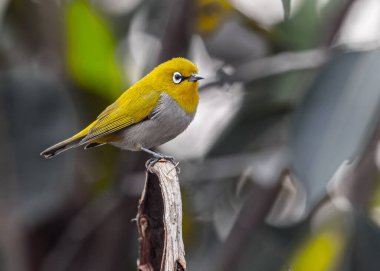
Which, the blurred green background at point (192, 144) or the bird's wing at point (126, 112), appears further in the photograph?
the blurred green background at point (192, 144)

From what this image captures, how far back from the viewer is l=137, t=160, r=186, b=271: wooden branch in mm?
1540

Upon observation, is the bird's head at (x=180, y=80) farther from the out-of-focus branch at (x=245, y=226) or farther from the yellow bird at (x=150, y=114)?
the out-of-focus branch at (x=245, y=226)

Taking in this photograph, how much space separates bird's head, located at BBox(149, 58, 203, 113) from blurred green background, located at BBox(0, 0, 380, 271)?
0.25 meters

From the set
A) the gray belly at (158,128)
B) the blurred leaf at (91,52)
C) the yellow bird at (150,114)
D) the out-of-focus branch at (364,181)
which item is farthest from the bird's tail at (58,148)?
the out-of-focus branch at (364,181)

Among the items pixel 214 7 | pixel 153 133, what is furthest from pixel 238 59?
pixel 153 133

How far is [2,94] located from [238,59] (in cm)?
104

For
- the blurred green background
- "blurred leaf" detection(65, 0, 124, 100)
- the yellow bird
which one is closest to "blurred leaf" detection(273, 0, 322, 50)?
the blurred green background

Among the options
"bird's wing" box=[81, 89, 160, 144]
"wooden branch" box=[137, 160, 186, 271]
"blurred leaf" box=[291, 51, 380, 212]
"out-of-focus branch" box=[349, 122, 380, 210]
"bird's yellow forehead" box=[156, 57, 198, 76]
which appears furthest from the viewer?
"out-of-focus branch" box=[349, 122, 380, 210]

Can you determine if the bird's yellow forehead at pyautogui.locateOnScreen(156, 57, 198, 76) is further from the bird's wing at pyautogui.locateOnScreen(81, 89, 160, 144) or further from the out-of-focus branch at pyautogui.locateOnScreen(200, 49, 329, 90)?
the out-of-focus branch at pyautogui.locateOnScreen(200, 49, 329, 90)

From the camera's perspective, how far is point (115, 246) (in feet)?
10.5

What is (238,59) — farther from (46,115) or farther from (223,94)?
(46,115)

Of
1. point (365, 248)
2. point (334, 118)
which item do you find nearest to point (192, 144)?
point (365, 248)

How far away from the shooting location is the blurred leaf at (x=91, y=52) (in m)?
3.42

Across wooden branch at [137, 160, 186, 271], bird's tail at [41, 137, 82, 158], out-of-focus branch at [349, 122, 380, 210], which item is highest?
bird's tail at [41, 137, 82, 158]
